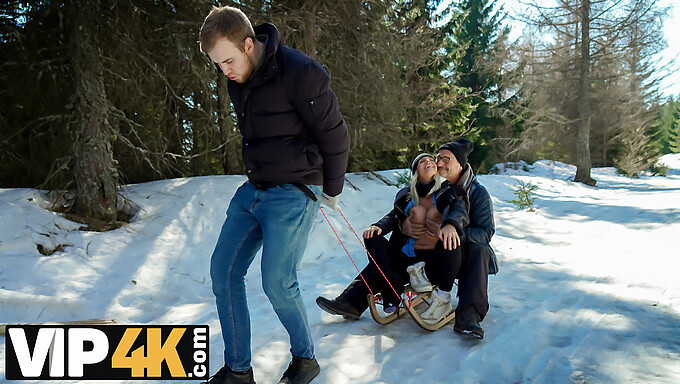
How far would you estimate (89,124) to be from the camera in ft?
15.8

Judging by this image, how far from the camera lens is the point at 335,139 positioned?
1.95 metres

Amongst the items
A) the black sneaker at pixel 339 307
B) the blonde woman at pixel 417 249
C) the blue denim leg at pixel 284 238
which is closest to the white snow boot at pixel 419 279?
the blonde woman at pixel 417 249

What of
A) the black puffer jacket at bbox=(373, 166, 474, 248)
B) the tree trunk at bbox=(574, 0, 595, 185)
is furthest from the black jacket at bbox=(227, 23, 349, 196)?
the tree trunk at bbox=(574, 0, 595, 185)

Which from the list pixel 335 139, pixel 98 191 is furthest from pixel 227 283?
pixel 98 191

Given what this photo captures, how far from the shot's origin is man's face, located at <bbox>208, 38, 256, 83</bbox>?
5.86 feet

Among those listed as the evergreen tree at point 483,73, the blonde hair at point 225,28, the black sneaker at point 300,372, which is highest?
the evergreen tree at point 483,73

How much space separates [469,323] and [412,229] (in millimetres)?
779

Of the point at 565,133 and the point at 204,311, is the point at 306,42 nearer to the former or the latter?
the point at 204,311

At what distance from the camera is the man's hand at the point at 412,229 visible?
10.4 feet

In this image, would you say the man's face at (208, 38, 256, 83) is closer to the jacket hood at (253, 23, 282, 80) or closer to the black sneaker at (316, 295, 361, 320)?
the jacket hood at (253, 23, 282, 80)

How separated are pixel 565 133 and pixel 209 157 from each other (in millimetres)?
20360
